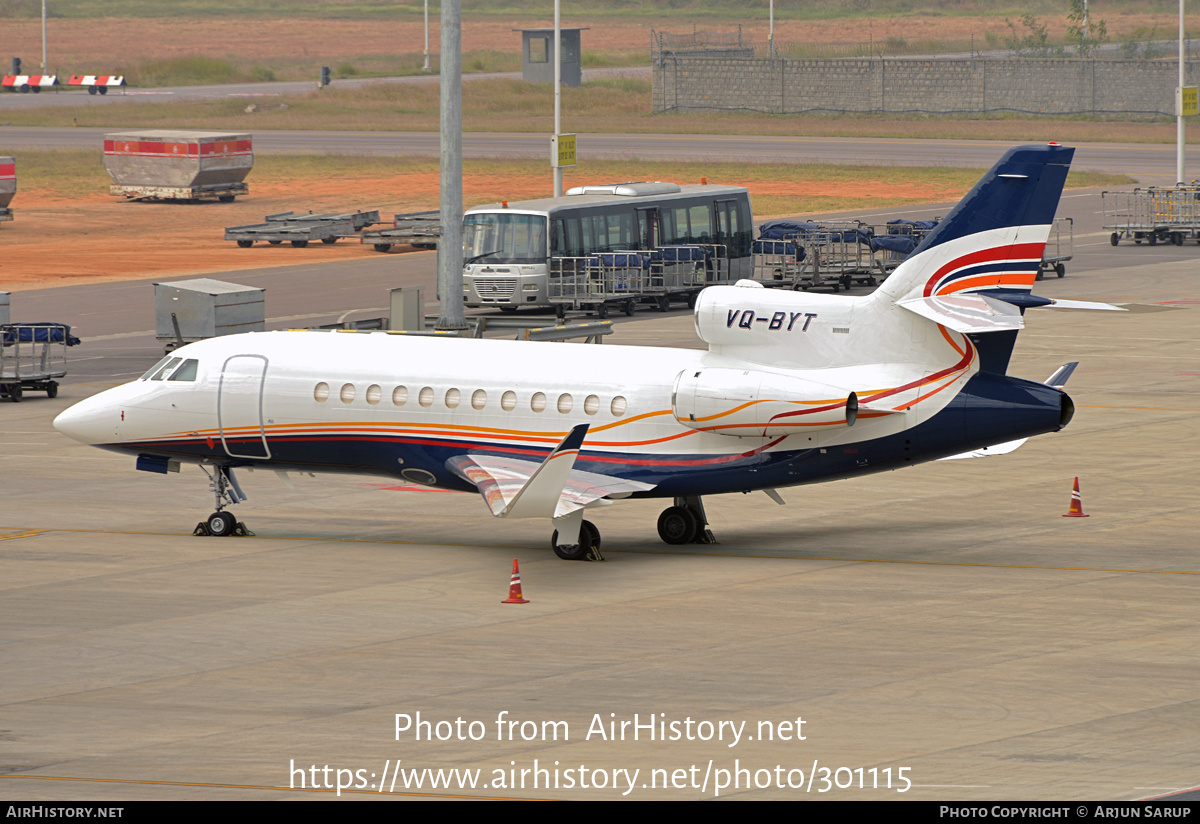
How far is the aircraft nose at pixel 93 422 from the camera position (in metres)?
31.9

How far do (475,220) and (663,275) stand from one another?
6.86m

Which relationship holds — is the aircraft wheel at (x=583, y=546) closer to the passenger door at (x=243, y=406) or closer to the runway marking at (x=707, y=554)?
the runway marking at (x=707, y=554)

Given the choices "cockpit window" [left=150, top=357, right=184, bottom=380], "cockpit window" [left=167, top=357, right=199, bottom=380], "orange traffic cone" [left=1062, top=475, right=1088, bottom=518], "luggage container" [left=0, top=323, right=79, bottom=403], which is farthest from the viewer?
"luggage container" [left=0, top=323, right=79, bottom=403]

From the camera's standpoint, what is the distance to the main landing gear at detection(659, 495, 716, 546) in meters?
30.6

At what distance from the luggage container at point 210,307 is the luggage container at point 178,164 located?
50121 millimetres

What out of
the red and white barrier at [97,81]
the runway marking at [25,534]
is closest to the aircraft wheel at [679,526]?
the runway marking at [25,534]

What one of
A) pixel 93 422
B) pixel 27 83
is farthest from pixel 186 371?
pixel 27 83

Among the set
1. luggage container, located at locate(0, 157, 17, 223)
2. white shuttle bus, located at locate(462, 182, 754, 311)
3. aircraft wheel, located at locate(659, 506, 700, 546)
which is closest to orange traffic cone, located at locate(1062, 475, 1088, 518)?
aircraft wheel, located at locate(659, 506, 700, 546)

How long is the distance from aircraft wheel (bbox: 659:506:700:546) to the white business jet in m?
0.04

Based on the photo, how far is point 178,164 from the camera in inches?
3959

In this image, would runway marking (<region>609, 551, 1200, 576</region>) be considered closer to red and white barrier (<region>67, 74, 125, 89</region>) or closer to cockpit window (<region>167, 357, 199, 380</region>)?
cockpit window (<region>167, 357, 199, 380</region>)

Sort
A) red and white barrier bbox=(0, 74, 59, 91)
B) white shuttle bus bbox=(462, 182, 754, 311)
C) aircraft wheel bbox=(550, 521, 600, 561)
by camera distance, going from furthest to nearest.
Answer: red and white barrier bbox=(0, 74, 59, 91) < white shuttle bus bbox=(462, 182, 754, 311) < aircraft wheel bbox=(550, 521, 600, 561)

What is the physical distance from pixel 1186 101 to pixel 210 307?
48.9 metres

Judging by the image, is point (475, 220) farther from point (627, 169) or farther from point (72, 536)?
point (627, 169)
